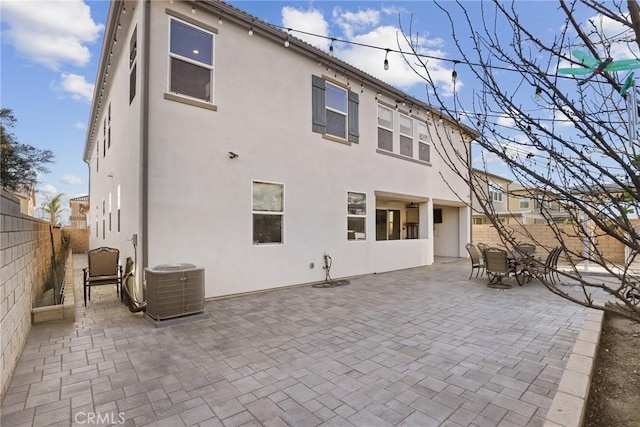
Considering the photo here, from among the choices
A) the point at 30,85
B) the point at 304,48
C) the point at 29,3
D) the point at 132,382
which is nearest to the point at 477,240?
the point at 304,48

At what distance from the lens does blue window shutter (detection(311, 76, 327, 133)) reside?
26.4ft

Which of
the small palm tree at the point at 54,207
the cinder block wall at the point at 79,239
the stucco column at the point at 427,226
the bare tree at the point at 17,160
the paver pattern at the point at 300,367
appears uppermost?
the bare tree at the point at 17,160

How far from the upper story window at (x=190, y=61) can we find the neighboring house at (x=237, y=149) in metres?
0.02

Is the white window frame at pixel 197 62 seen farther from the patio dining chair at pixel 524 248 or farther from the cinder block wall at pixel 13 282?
the patio dining chair at pixel 524 248

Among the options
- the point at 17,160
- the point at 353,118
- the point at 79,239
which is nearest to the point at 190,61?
the point at 353,118

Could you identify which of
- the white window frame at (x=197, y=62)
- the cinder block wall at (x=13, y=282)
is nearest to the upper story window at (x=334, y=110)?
the white window frame at (x=197, y=62)

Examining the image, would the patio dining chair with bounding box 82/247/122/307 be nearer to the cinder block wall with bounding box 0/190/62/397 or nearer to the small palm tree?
the cinder block wall with bounding box 0/190/62/397

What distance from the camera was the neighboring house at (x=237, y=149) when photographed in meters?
5.64

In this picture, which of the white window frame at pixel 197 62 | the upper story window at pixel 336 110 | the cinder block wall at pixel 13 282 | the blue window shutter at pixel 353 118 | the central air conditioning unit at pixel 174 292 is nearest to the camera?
A: the cinder block wall at pixel 13 282

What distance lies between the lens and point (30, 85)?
9.15 metres

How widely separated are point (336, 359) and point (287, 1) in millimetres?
6998

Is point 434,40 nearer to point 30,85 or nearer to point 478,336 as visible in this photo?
point 478,336

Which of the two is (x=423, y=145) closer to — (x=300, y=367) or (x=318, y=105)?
(x=318, y=105)

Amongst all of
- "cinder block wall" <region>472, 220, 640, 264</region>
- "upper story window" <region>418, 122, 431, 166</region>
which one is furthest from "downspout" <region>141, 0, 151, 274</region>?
"cinder block wall" <region>472, 220, 640, 264</region>
